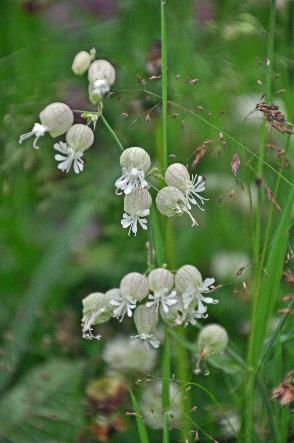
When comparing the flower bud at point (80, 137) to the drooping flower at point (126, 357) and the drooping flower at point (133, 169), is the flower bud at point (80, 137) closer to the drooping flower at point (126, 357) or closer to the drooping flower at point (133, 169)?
the drooping flower at point (133, 169)

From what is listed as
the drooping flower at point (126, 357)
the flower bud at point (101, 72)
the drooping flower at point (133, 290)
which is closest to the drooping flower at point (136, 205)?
the drooping flower at point (133, 290)

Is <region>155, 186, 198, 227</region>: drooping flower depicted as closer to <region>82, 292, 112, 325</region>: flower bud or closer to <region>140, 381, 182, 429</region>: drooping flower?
<region>82, 292, 112, 325</region>: flower bud

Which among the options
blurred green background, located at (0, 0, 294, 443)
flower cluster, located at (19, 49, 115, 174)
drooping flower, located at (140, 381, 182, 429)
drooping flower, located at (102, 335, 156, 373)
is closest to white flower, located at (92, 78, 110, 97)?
flower cluster, located at (19, 49, 115, 174)

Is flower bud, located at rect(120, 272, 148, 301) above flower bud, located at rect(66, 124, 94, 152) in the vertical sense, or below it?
below

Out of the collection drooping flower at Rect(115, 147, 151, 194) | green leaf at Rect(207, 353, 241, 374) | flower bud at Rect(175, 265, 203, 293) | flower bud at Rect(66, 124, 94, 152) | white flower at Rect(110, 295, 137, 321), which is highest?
flower bud at Rect(66, 124, 94, 152)

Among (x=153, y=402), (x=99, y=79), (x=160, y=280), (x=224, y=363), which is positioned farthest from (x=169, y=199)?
(x=153, y=402)

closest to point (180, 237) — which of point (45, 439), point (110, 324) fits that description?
point (110, 324)
